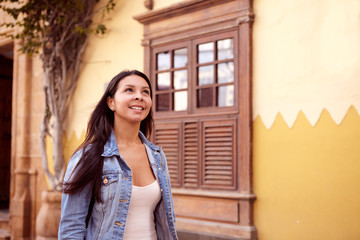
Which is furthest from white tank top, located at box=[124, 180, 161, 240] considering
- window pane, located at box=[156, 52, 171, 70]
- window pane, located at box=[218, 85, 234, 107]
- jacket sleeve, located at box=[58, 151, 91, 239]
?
window pane, located at box=[156, 52, 171, 70]

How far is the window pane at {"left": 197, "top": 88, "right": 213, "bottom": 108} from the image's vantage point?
216 inches

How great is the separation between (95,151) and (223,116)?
3157mm

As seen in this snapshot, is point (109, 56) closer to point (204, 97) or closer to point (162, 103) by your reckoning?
point (162, 103)

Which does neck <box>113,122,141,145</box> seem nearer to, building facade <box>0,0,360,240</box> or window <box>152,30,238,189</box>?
building facade <box>0,0,360,240</box>

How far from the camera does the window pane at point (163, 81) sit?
6.08m

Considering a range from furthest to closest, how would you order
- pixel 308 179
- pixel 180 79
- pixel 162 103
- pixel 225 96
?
pixel 162 103 → pixel 180 79 → pixel 225 96 → pixel 308 179

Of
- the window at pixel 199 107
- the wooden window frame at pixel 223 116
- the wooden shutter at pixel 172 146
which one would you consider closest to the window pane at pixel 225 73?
the window at pixel 199 107

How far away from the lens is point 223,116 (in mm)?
5199

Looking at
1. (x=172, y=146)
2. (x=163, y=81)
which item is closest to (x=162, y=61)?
(x=163, y=81)

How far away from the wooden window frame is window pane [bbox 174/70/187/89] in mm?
354

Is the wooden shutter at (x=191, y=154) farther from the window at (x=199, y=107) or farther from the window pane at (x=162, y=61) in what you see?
the window pane at (x=162, y=61)

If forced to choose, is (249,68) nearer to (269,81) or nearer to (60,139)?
(269,81)

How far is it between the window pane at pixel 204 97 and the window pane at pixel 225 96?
0.14 m

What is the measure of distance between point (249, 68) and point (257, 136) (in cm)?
71
